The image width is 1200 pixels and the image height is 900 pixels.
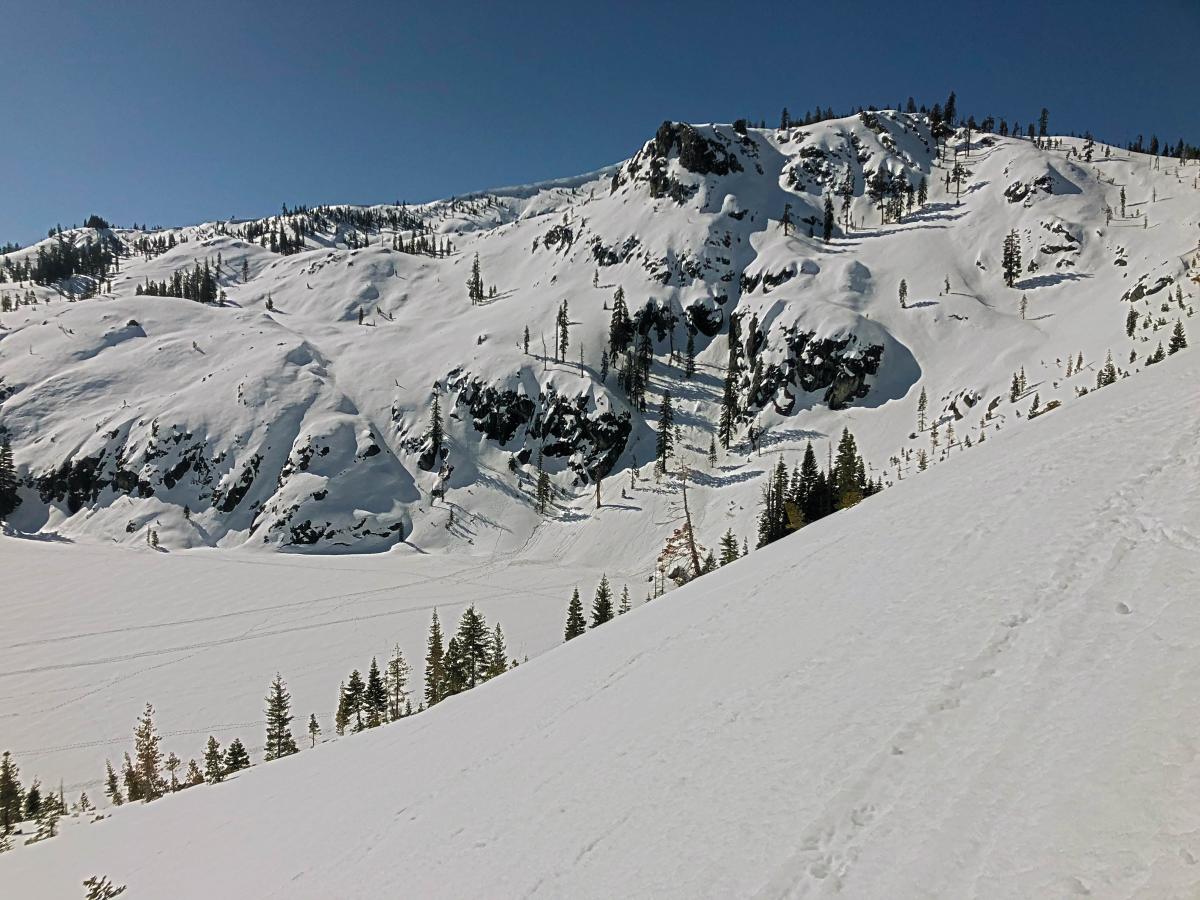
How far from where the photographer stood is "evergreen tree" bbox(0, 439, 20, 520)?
97137mm

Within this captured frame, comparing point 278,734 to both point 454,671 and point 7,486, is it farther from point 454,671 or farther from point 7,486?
point 7,486

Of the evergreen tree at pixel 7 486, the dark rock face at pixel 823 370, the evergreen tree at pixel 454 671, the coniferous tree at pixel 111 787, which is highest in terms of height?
the dark rock face at pixel 823 370

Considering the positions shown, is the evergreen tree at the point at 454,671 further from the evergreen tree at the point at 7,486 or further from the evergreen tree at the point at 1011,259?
the evergreen tree at the point at 1011,259

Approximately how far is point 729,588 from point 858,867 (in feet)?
31.0

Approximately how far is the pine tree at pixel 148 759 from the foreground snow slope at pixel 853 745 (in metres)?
30.9

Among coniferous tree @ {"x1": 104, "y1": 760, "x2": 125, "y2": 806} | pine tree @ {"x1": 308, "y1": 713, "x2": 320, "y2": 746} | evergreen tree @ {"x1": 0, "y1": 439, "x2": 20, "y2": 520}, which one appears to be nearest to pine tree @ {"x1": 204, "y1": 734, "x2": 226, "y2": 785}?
coniferous tree @ {"x1": 104, "y1": 760, "x2": 125, "y2": 806}

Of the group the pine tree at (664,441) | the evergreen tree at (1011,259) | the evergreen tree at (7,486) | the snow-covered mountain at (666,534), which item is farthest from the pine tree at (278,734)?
the evergreen tree at (1011,259)

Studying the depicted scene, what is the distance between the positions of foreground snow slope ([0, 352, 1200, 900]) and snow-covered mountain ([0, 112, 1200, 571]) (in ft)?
191

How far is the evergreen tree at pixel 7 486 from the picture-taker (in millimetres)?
97137

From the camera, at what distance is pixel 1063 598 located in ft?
21.5

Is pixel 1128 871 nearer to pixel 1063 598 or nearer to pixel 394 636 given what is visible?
pixel 1063 598

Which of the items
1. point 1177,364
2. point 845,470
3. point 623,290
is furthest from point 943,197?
point 1177,364

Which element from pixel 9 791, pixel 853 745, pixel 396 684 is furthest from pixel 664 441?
pixel 853 745

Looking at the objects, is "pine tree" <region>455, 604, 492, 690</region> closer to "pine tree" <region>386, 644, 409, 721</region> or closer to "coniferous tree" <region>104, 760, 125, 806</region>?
"pine tree" <region>386, 644, 409, 721</region>
